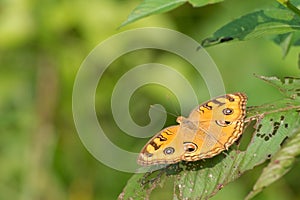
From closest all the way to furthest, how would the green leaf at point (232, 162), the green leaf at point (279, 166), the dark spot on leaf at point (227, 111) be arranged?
the green leaf at point (279, 166) < the green leaf at point (232, 162) < the dark spot on leaf at point (227, 111)

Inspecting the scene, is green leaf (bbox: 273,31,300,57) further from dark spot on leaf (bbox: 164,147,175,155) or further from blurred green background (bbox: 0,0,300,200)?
blurred green background (bbox: 0,0,300,200)

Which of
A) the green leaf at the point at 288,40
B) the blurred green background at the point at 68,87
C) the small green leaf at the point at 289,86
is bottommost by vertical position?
the blurred green background at the point at 68,87

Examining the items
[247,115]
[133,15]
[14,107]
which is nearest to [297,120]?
[247,115]

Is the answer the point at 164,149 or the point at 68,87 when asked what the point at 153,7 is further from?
the point at 68,87

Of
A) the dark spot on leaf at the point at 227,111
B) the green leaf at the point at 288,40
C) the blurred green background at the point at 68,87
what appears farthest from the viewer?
the blurred green background at the point at 68,87

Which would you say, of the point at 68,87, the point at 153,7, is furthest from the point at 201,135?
the point at 68,87

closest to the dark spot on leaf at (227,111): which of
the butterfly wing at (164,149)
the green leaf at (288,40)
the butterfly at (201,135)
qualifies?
the butterfly at (201,135)

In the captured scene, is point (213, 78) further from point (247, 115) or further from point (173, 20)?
A: point (247, 115)

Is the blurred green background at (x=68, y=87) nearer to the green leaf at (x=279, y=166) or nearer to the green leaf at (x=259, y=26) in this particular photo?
the green leaf at (x=259, y=26)
